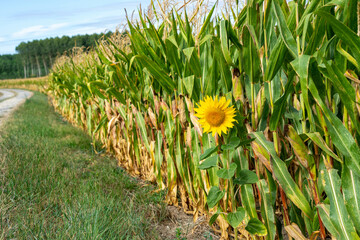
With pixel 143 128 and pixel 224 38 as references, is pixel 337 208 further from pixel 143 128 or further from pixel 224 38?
pixel 143 128

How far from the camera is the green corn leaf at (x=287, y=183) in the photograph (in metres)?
1.64

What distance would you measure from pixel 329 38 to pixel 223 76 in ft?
2.04

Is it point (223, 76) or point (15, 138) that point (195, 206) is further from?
point (15, 138)

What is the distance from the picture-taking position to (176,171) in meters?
2.74

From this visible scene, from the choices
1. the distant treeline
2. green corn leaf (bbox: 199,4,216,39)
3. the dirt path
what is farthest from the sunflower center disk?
the distant treeline

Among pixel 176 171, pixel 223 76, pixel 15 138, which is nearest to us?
pixel 223 76

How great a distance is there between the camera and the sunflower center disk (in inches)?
67.6

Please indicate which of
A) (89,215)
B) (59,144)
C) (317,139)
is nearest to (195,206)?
(89,215)

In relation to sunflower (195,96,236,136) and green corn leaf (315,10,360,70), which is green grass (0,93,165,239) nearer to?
sunflower (195,96,236,136)

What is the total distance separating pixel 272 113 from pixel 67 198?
6.35ft

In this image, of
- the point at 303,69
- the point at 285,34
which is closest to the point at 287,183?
the point at 303,69

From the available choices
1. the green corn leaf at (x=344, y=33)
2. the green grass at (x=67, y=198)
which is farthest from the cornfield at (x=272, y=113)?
the green grass at (x=67, y=198)

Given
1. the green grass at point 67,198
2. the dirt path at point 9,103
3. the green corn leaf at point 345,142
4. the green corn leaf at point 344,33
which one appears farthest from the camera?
the dirt path at point 9,103

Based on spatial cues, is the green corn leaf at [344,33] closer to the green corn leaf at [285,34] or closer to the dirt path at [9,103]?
the green corn leaf at [285,34]
